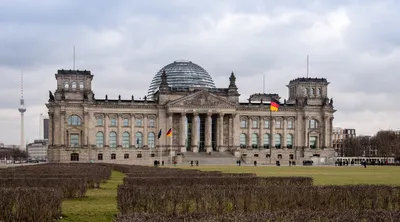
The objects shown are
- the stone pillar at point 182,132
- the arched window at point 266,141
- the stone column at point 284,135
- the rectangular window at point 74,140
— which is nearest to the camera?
the rectangular window at point 74,140

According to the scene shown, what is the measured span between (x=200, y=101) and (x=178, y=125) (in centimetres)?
835

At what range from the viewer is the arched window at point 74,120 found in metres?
136

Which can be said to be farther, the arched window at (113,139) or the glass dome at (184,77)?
the glass dome at (184,77)

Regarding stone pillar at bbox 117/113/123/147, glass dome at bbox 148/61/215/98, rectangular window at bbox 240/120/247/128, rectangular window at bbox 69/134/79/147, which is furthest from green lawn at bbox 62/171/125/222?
glass dome at bbox 148/61/215/98

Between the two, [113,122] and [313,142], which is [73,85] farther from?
[313,142]

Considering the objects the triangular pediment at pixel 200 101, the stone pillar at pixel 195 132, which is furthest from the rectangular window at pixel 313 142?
the stone pillar at pixel 195 132

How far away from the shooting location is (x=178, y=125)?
14038 centimetres

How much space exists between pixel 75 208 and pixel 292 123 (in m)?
125

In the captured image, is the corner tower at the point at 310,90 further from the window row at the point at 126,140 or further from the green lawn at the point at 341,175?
the green lawn at the point at 341,175

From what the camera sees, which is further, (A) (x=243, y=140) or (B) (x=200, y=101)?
(A) (x=243, y=140)

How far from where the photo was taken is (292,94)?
154875 mm

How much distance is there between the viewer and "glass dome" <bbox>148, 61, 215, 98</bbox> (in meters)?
156

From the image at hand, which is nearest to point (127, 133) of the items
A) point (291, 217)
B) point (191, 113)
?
point (191, 113)

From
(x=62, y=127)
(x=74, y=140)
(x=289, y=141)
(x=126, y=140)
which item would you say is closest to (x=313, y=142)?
(x=289, y=141)
